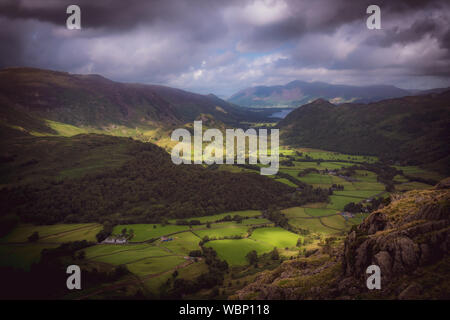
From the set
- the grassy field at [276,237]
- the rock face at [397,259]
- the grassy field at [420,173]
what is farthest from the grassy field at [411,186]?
the rock face at [397,259]

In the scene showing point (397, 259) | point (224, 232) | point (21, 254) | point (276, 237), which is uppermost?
point (397, 259)

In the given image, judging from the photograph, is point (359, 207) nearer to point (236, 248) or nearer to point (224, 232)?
point (224, 232)

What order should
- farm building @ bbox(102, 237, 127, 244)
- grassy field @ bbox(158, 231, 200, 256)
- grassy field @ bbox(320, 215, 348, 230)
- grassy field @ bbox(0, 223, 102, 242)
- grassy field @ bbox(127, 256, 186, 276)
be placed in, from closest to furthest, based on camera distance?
grassy field @ bbox(127, 256, 186, 276) < grassy field @ bbox(158, 231, 200, 256) < grassy field @ bbox(0, 223, 102, 242) < farm building @ bbox(102, 237, 127, 244) < grassy field @ bbox(320, 215, 348, 230)

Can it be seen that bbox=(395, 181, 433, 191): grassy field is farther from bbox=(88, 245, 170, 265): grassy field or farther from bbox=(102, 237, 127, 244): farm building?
bbox=(102, 237, 127, 244): farm building

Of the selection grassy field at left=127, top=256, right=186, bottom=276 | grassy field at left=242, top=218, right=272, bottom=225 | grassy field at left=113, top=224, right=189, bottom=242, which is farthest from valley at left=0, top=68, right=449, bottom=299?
grassy field at left=242, top=218, right=272, bottom=225

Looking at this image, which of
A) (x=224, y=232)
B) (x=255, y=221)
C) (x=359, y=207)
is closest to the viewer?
(x=224, y=232)

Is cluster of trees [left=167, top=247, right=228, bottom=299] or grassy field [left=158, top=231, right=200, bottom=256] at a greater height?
grassy field [left=158, top=231, right=200, bottom=256]

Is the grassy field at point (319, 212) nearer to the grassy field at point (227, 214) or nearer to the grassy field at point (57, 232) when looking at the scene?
the grassy field at point (227, 214)

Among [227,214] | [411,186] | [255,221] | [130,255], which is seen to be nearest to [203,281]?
[130,255]
